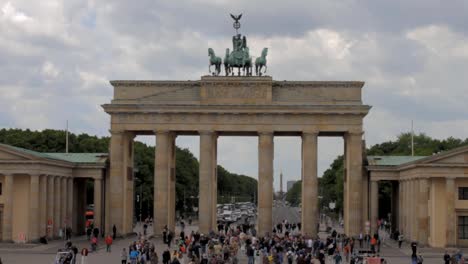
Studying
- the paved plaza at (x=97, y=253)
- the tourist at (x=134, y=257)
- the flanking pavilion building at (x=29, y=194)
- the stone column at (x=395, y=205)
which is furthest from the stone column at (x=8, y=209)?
the stone column at (x=395, y=205)

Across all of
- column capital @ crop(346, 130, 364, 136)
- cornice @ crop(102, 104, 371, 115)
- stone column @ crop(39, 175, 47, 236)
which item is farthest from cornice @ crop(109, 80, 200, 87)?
column capital @ crop(346, 130, 364, 136)

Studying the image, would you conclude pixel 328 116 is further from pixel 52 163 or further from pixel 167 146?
pixel 52 163

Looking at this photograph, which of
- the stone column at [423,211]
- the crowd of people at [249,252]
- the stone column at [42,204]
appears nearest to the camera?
the crowd of people at [249,252]

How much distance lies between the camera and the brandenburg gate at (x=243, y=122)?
88.9 meters

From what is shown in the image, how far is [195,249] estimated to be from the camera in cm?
6100

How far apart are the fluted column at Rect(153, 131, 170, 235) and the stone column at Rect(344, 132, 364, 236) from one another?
1783cm

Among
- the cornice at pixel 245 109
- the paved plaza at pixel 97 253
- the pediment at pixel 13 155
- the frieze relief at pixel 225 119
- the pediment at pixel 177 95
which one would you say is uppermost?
the pediment at pixel 177 95

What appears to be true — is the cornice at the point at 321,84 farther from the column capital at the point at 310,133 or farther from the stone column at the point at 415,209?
the stone column at the point at 415,209

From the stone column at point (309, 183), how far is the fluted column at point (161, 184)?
1345 centimetres

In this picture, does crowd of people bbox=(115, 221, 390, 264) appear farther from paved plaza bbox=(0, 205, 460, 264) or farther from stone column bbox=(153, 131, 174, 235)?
stone column bbox=(153, 131, 174, 235)

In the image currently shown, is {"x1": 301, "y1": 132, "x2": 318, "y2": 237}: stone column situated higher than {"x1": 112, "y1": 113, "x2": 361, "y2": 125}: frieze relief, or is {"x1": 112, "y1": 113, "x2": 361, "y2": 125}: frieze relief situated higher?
{"x1": 112, "y1": 113, "x2": 361, "y2": 125}: frieze relief

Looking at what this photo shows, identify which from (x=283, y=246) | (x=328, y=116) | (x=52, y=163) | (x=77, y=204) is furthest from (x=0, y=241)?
(x=328, y=116)

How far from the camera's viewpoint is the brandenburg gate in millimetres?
88938

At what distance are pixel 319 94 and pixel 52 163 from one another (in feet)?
86.9
